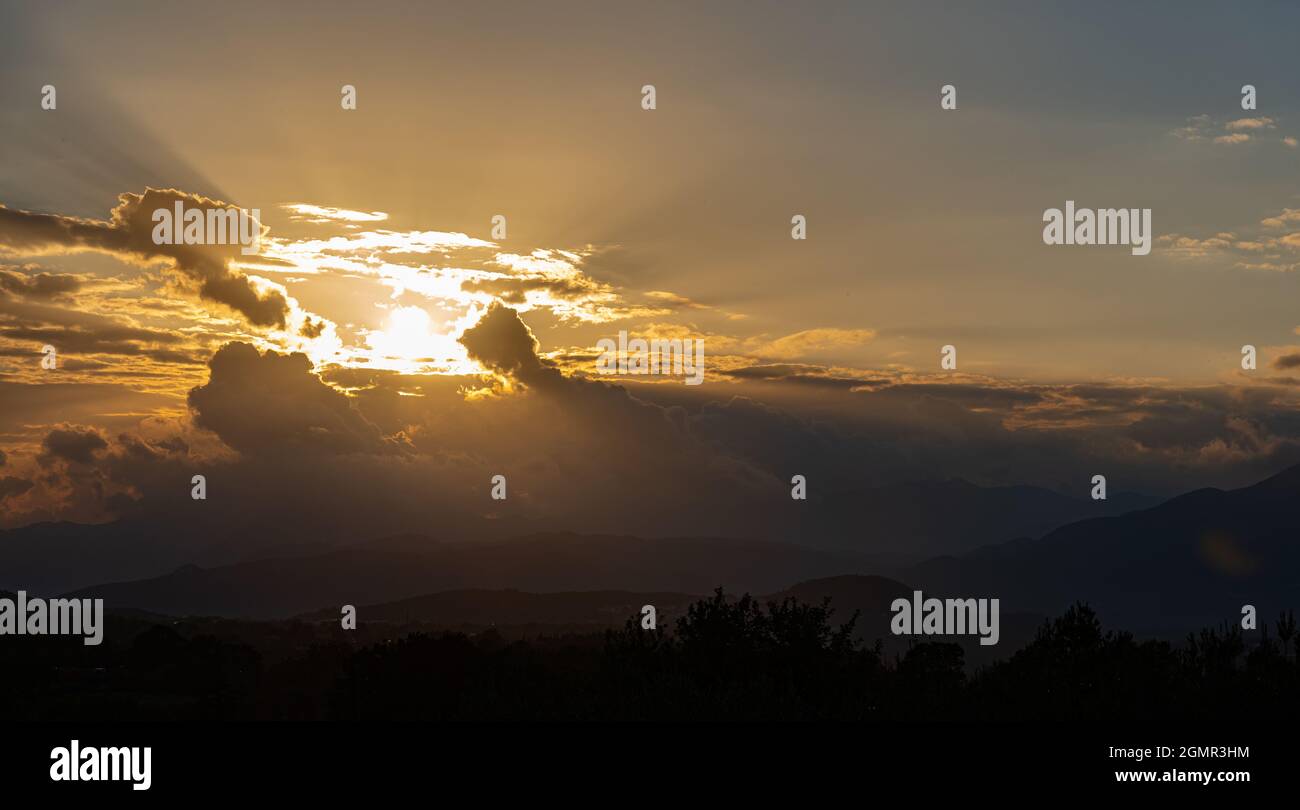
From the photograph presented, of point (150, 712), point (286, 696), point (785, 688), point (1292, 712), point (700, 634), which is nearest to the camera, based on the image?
point (1292, 712)

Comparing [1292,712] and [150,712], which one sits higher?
[1292,712]

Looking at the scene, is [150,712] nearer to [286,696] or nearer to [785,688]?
[286,696]

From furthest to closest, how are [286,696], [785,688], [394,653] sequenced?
[286,696] → [394,653] → [785,688]
